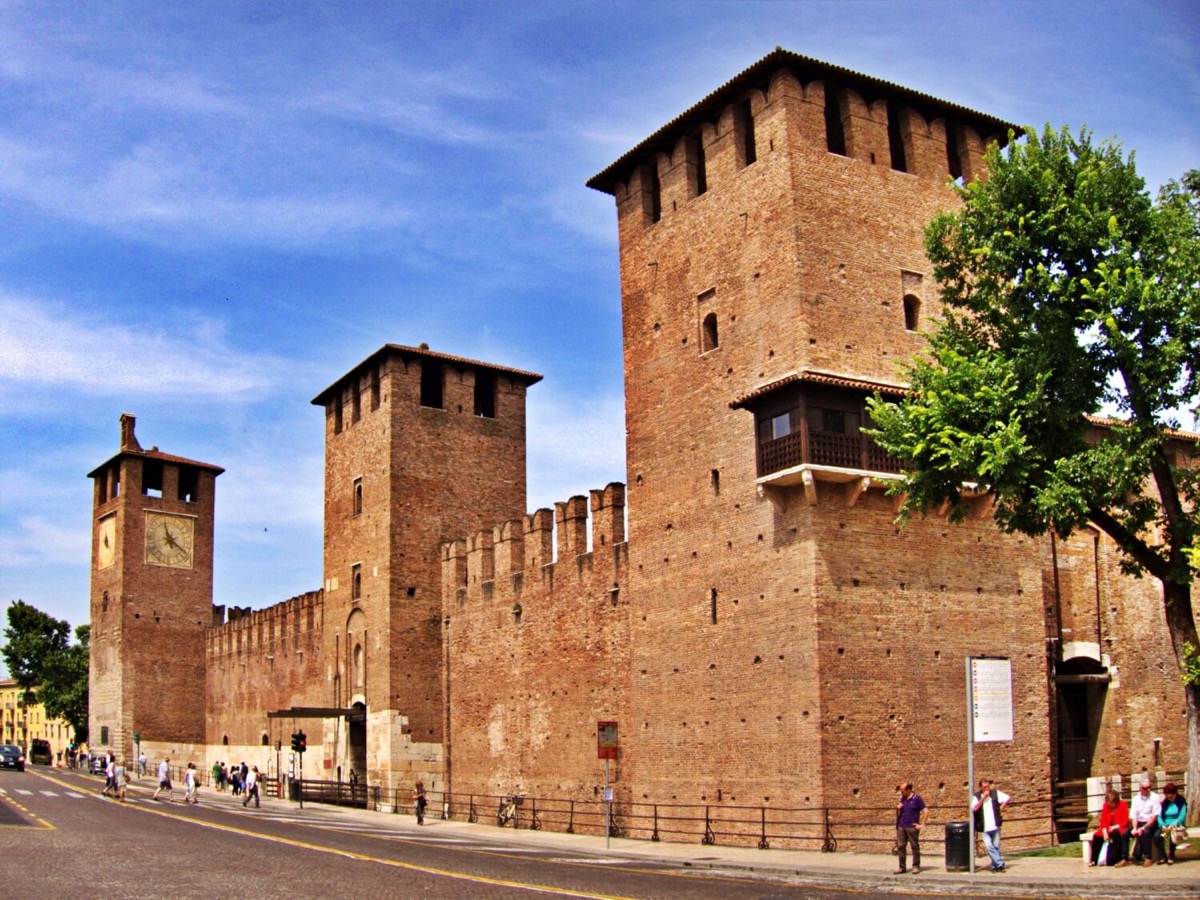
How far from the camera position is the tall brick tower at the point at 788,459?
23109mm

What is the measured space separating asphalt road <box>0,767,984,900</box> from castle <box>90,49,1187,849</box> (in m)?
3.94

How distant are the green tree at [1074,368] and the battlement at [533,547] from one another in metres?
9.62

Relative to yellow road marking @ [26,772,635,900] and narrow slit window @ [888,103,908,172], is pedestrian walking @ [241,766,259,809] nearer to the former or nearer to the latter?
yellow road marking @ [26,772,635,900]

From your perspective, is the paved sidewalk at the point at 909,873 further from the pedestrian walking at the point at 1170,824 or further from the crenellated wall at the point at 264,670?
the crenellated wall at the point at 264,670

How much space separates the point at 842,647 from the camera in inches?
902

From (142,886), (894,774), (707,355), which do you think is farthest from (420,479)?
(142,886)

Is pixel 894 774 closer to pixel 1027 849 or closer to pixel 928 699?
pixel 928 699

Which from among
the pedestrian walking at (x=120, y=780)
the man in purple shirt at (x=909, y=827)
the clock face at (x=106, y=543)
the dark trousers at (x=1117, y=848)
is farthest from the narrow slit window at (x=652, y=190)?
the clock face at (x=106, y=543)

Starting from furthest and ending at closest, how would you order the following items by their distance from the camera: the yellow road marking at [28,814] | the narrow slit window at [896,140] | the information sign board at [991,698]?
the narrow slit window at [896,140]
the yellow road marking at [28,814]
the information sign board at [991,698]

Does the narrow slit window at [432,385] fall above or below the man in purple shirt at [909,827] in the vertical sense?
above

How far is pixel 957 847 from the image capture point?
19.2m

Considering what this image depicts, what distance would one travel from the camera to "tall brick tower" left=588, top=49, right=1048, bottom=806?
23109mm

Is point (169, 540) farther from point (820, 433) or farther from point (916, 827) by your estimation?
point (916, 827)

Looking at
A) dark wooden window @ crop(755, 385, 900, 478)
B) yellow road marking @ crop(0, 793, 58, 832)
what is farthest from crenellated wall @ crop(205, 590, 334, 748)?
dark wooden window @ crop(755, 385, 900, 478)
